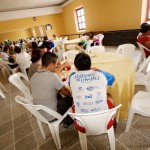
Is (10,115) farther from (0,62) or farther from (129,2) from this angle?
(129,2)

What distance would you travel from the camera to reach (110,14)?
675 centimetres

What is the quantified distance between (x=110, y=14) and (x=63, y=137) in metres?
6.44

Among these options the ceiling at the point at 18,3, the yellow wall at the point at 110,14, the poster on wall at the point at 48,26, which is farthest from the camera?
the poster on wall at the point at 48,26

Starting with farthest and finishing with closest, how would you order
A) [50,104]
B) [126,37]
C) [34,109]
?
1. [126,37]
2. [50,104]
3. [34,109]

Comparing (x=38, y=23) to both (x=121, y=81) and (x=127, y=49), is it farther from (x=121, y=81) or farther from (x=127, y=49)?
(x=121, y=81)

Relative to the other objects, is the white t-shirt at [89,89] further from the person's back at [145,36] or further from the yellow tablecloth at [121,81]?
the person's back at [145,36]

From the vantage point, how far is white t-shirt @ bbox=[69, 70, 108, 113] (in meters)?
1.18

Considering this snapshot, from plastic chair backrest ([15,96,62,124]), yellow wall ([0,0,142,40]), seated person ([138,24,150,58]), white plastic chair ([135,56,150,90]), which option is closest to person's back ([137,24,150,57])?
seated person ([138,24,150,58])

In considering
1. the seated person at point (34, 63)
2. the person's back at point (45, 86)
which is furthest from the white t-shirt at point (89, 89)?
the seated person at point (34, 63)

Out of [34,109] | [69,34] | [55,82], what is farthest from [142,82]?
[69,34]

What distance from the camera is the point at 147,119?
190 cm

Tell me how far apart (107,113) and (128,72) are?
789 mm

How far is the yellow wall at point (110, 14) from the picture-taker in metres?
5.63

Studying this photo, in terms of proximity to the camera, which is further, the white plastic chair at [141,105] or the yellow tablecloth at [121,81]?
the yellow tablecloth at [121,81]
